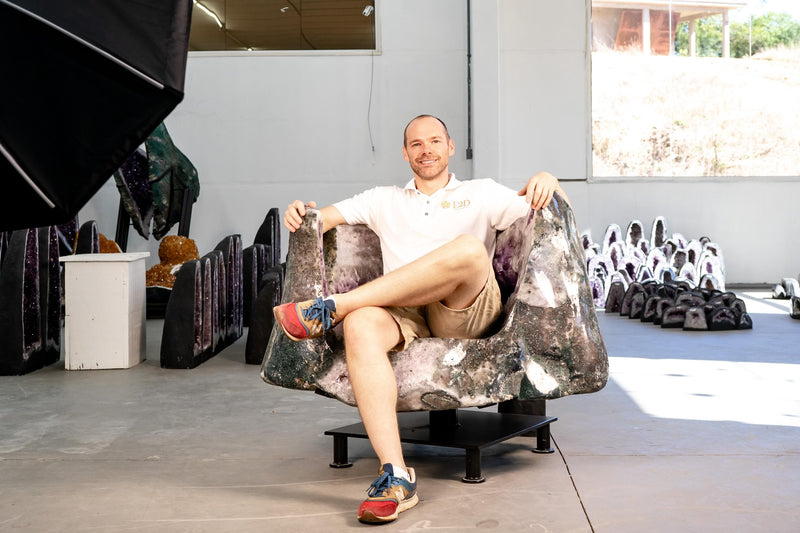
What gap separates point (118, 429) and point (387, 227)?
137cm

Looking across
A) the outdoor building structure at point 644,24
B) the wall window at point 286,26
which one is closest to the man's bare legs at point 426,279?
the wall window at point 286,26

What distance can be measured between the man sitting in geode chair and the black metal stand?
11.1 inches

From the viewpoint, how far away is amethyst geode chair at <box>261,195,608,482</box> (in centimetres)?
269

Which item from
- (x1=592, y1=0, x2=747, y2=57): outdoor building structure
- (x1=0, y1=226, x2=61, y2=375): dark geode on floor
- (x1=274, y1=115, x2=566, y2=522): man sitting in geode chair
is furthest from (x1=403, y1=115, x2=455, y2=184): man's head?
(x1=592, y1=0, x2=747, y2=57): outdoor building structure

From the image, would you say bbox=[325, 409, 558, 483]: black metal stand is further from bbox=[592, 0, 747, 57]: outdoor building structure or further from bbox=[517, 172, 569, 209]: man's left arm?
bbox=[592, 0, 747, 57]: outdoor building structure

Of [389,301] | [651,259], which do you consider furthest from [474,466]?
[651,259]

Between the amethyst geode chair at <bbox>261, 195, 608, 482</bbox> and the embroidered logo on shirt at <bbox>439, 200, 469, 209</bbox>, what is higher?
the embroidered logo on shirt at <bbox>439, 200, 469, 209</bbox>

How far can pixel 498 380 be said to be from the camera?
2.69 meters

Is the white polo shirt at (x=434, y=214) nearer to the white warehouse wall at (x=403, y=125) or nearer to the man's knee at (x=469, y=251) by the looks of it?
the man's knee at (x=469, y=251)

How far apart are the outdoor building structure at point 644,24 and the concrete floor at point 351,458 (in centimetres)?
586

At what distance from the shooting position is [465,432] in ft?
9.51

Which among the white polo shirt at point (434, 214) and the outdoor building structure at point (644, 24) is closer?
the white polo shirt at point (434, 214)

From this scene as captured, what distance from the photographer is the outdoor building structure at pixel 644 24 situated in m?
9.54

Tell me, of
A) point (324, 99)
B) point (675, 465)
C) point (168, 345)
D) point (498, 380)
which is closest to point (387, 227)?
point (498, 380)
